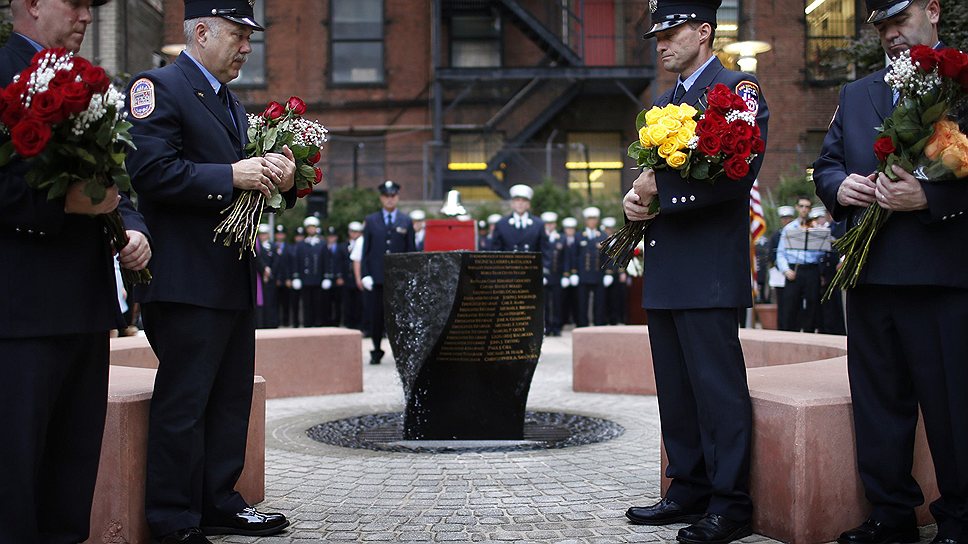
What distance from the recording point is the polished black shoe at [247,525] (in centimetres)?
434

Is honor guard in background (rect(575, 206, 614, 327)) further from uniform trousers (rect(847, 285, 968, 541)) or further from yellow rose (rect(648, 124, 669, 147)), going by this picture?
yellow rose (rect(648, 124, 669, 147))

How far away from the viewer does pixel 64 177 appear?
308 centimetres

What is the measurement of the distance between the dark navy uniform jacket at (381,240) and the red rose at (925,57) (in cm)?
817

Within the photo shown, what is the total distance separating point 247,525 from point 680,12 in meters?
2.90

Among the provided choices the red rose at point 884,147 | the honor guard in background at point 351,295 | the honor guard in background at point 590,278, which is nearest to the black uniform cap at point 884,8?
the red rose at point 884,147

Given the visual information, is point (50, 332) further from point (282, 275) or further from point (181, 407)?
point (282, 275)

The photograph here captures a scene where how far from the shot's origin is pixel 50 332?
3.26 meters

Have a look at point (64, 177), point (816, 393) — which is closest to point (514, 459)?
point (816, 393)

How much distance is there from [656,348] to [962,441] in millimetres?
1335

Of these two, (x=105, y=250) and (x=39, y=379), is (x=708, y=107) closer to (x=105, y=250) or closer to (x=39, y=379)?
(x=105, y=250)

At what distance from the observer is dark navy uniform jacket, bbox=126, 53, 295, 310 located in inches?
157

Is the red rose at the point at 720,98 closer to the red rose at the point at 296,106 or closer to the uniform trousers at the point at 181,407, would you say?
the red rose at the point at 296,106

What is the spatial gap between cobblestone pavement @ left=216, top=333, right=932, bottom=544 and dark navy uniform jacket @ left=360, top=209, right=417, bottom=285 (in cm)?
419

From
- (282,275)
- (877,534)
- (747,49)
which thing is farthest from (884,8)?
(282,275)
